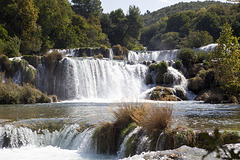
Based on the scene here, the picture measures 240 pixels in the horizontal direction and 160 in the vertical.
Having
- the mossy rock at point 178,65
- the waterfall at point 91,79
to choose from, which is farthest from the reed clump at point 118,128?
the mossy rock at point 178,65

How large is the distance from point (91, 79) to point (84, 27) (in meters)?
26.7

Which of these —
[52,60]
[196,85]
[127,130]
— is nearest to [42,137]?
[127,130]

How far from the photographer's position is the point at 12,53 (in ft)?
87.9

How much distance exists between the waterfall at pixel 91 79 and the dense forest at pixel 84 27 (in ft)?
19.1

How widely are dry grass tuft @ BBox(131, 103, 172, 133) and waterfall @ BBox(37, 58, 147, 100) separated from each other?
17.3m

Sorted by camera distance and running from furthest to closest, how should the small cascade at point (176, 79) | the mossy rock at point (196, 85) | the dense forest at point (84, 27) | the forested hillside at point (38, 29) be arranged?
the dense forest at point (84, 27)
the forested hillside at point (38, 29)
the small cascade at point (176, 79)
the mossy rock at point (196, 85)

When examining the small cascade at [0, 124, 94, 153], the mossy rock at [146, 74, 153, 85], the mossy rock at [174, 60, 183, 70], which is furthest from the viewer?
the mossy rock at [174, 60, 183, 70]

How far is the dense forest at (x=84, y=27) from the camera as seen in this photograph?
3269 cm

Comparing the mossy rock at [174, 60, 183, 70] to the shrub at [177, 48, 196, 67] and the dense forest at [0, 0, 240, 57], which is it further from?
the dense forest at [0, 0, 240, 57]

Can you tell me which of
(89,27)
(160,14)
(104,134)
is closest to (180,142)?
(104,134)

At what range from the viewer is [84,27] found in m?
49.3

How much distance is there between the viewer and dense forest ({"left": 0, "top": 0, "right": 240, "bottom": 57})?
107ft

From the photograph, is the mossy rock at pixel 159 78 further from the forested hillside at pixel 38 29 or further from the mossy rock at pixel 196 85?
the forested hillside at pixel 38 29

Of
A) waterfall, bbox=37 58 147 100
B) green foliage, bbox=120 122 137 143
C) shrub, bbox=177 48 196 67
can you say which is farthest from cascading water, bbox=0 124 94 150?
shrub, bbox=177 48 196 67
